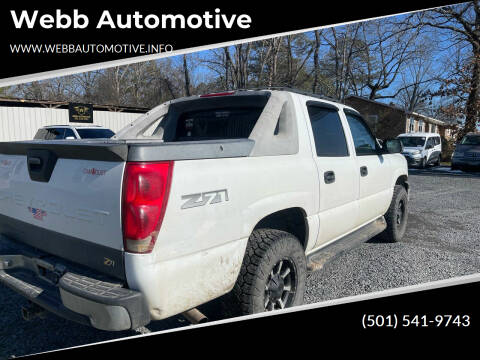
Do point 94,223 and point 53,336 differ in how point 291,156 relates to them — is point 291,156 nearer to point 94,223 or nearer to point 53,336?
point 94,223

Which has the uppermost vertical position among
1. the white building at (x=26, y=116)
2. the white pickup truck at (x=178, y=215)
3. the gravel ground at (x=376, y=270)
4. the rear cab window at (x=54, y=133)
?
Result: the white building at (x=26, y=116)

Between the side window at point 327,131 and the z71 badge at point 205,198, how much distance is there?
4.45ft

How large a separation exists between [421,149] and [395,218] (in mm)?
15435

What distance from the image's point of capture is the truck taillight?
1978mm

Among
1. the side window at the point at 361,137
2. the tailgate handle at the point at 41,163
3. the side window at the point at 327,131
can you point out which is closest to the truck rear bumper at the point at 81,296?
the tailgate handle at the point at 41,163

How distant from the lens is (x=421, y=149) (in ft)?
61.5

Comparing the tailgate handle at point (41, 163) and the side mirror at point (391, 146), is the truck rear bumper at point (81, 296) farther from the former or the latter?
the side mirror at point (391, 146)

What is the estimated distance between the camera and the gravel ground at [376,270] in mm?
2867

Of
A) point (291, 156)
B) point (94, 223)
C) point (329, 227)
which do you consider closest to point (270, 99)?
point (291, 156)

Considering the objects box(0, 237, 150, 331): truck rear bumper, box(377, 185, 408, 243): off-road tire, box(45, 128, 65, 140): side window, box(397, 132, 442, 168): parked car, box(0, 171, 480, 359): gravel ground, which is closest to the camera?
box(0, 237, 150, 331): truck rear bumper

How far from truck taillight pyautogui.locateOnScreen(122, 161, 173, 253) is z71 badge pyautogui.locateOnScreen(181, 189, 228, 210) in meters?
0.14

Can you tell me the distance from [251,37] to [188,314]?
821cm

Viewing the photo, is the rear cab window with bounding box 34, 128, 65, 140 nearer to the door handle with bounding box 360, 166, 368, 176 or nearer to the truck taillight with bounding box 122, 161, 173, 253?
the door handle with bounding box 360, 166, 368, 176

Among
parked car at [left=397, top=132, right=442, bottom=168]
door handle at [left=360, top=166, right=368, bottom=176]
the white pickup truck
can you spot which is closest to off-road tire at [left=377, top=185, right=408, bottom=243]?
door handle at [left=360, top=166, right=368, bottom=176]
